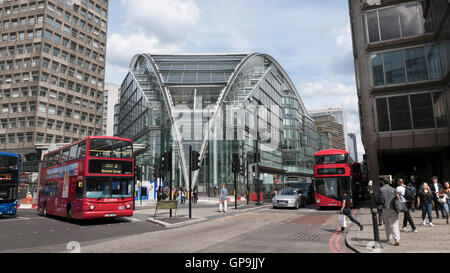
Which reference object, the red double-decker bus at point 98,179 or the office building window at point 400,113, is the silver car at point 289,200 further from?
the red double-decker bus at point 98,179

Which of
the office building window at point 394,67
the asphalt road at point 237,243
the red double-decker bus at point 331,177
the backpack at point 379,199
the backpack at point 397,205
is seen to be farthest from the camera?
the office building window at point 394,67

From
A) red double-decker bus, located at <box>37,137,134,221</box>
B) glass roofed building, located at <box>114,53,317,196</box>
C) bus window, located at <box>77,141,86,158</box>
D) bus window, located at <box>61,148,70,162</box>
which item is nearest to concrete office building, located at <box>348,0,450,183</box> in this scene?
red double-decker bus, located at <box>37,137,134,221</box>

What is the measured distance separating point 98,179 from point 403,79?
75.1ft

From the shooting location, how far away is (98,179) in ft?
49.0

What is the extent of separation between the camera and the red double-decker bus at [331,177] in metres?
21.3

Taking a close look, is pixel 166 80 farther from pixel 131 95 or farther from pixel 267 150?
pixel 267 150

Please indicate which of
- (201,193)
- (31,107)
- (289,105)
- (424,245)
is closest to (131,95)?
(31,107)

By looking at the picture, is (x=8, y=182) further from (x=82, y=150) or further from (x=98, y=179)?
(x=98, y=179)

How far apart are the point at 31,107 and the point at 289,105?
2437 inches

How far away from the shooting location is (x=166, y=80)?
175ft

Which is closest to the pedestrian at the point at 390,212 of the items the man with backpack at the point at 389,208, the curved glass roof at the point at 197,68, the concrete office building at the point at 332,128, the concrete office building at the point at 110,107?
the man with backpack at the point at 389,208

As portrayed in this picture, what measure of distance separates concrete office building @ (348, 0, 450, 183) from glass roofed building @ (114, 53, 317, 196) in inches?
776

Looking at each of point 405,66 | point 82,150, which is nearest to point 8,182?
point 82,150

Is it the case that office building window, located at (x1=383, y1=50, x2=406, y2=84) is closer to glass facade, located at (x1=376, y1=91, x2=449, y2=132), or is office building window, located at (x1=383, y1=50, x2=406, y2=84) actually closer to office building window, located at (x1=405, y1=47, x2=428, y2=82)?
office building window, located at (x1=405, y1=47, x2=428, y2=82)
